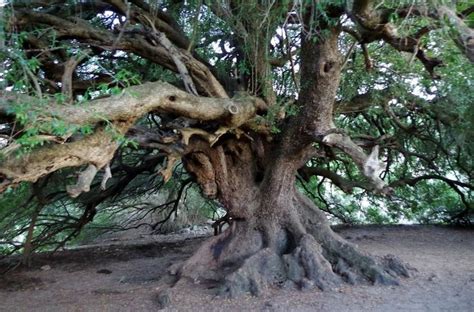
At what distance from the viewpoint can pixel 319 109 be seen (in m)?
5.72

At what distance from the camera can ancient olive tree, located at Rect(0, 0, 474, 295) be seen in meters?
3.85

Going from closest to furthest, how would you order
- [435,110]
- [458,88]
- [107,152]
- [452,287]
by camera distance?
1. [107,152]
2. [452,287]
3. [458,88]
4. [435,110]

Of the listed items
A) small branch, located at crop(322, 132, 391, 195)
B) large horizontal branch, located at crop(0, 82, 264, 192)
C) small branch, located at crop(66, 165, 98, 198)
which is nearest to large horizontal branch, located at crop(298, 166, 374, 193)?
small branch, located at crop(322, 132, 391, 195)

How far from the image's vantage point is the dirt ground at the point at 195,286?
16.4 feet

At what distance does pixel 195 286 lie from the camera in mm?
5855

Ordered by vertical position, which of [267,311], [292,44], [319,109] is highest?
[292,44]

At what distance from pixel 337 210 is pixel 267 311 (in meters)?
7.68

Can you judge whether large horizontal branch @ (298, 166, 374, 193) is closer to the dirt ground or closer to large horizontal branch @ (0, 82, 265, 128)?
the dirt ground

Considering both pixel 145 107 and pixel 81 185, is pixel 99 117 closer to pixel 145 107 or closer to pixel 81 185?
pixel 81 185

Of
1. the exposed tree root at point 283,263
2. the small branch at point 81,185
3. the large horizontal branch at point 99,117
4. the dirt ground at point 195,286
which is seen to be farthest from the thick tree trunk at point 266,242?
the small branch at point 81,185

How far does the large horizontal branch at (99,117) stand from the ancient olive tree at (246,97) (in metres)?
0.01

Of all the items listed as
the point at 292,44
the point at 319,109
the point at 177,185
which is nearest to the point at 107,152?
the point at 319,109

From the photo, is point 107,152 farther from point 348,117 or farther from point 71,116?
point 348,117

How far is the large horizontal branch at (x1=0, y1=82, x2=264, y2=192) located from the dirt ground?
2.16 m
